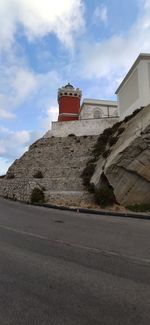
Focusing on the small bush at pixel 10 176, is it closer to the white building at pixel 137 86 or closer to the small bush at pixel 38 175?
the small bush at pixel 38 175

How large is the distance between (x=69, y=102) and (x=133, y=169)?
4343cm

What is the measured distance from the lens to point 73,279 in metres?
5.43

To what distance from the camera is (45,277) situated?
217 inches

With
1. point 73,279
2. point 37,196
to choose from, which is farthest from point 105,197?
point 73,279

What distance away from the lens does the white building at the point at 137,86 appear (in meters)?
29.5

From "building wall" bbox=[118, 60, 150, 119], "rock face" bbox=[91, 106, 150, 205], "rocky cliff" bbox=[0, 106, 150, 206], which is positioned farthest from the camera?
"building wall" bbox=[118, 60, 150, 119]

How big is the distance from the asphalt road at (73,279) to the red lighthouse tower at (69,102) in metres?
49.7

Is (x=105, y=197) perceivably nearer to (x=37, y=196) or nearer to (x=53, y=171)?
(x=37, y=196)

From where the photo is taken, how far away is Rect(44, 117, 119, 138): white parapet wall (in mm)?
37263

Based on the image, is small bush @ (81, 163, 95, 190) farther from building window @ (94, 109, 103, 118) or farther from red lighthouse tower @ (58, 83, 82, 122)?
red lighthouse tower @ (58, 83, 82, 122)

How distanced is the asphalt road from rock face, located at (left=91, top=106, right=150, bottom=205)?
7.86 meters

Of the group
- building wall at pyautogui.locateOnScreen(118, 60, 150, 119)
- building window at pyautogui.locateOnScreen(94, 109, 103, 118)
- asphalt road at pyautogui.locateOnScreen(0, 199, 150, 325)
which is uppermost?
building window at pyautogui.locateOnScreen(94, 109, 103, 118)

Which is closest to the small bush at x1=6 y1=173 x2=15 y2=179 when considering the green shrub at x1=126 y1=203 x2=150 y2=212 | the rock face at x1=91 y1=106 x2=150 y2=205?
the rock face at x1=91 y1=106 x2=150 y2=205

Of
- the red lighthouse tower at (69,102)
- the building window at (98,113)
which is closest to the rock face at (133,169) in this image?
the building window at (98,113)
